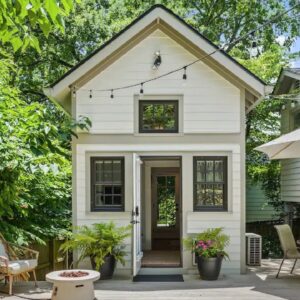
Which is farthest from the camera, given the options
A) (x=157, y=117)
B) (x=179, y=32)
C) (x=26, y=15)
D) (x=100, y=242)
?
(x=157, y=117)

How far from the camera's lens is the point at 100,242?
7977mm

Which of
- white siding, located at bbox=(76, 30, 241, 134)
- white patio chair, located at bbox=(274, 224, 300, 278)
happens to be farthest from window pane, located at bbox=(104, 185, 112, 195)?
white patio chair, located at bbox=(274, 224, 300, 278)

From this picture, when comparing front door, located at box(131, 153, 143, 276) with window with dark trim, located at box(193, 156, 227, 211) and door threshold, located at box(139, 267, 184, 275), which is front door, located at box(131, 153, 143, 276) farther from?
window with dark trim, located at box(193, 156, 227, 211)

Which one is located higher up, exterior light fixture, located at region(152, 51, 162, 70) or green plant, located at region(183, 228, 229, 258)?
exterior light fixture, located at region(152, 51, 162, 70)

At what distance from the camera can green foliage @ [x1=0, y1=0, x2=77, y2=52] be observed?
2224 millimetres

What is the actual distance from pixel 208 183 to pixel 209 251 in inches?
52.6

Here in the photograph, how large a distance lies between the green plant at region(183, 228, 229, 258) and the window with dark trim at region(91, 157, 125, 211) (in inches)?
60.2

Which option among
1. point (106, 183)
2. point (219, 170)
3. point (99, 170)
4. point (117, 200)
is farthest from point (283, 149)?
point (99, 170)

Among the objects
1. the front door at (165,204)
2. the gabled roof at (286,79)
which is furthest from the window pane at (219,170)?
the gabled roof at (286,79)

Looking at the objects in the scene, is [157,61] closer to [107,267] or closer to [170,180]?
[107,267]

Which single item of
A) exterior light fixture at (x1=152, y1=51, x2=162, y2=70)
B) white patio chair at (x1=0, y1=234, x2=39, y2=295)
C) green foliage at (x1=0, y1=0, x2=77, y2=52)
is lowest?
white patio chair at (x1=0, y1=234, x2=39, y2=295)

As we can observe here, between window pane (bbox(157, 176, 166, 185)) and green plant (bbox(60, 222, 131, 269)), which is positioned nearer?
green plant (bbox(60, 222, 131, 269))

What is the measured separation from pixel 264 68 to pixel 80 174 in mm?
8018

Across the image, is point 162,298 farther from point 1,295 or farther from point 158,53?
point 158,53
